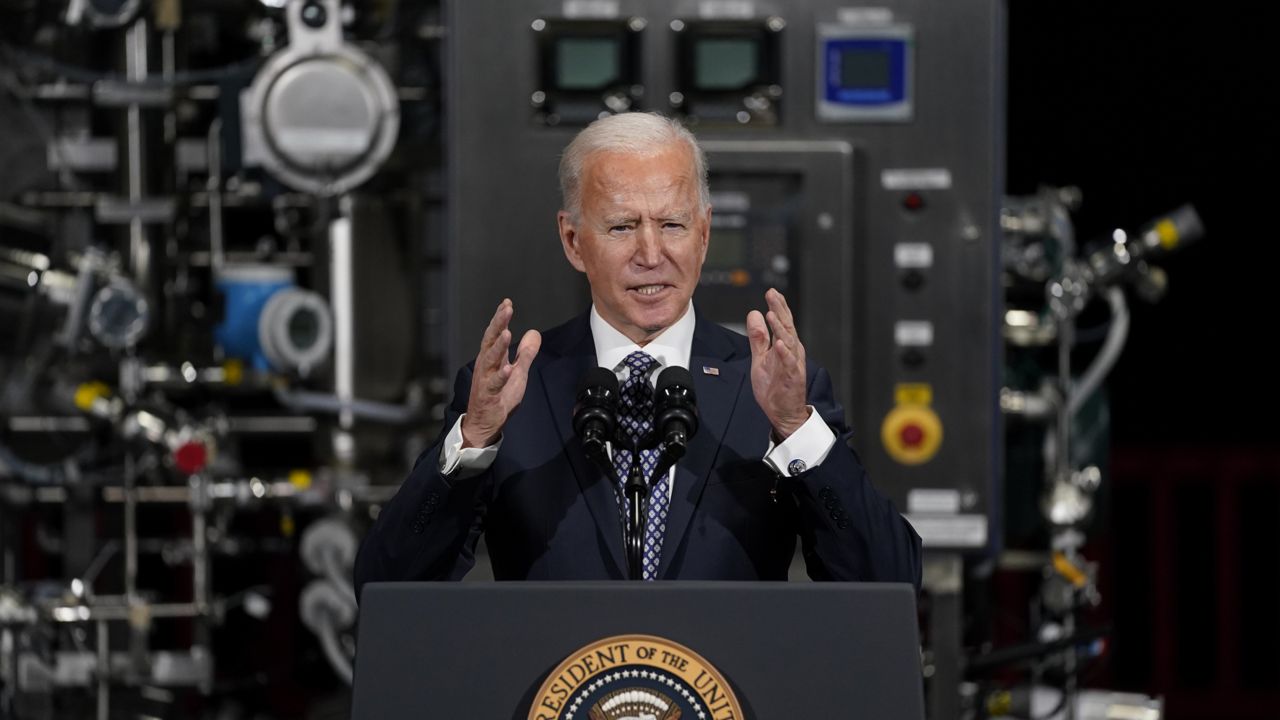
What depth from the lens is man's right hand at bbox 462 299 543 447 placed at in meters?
2.18

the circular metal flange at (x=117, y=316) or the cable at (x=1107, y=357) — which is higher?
the circular metal flange at (x=117, y=316)

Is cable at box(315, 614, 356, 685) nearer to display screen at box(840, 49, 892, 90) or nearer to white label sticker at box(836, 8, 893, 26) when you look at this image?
display screen at box(840, 49, 892, 90)

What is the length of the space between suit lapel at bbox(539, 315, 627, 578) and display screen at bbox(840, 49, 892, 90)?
2041 mm

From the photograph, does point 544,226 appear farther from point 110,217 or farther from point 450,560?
point 450,560

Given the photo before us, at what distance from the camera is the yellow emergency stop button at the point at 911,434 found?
4.47 m

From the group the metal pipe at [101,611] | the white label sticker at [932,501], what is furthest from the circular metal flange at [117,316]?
the white label sticker at [932,501]

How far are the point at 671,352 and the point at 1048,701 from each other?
2.64 meters

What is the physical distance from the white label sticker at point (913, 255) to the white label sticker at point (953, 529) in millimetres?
552

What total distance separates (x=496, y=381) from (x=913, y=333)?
2418mm

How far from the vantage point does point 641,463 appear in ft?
7.72

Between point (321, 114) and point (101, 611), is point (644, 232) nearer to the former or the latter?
point (321, 114)

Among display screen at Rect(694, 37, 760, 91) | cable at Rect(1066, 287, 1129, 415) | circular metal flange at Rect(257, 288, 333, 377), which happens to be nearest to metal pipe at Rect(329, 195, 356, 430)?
circular metal flange at Rect(257, 288, 333, 377)

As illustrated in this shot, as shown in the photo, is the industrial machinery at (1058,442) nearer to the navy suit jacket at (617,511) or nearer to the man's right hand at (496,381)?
the navy suit jacket at (617,511)

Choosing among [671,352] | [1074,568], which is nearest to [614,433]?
[671,352]
